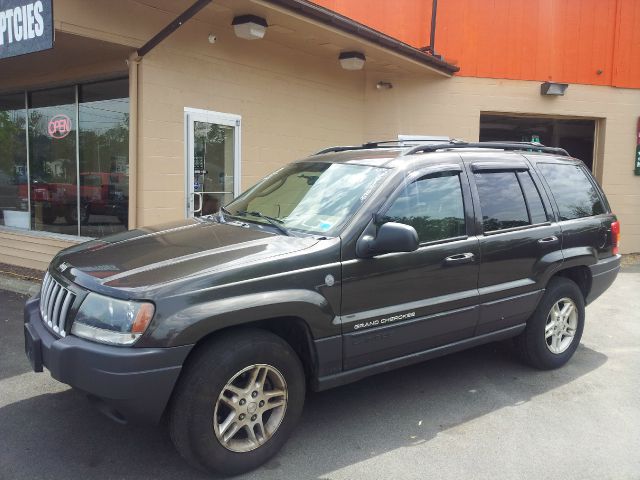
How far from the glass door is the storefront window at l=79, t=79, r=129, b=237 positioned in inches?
35.9

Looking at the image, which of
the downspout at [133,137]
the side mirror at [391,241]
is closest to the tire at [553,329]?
the side mirror at [391,241]

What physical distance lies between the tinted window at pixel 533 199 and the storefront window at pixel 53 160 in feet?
21.5

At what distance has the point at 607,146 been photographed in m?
11.3

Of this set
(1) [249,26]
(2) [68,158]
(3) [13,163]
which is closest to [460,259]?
(1) [249,26]

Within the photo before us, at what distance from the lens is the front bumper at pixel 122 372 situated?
277cm

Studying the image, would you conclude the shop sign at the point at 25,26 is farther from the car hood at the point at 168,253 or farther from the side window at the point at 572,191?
the side window at the point at 572,191

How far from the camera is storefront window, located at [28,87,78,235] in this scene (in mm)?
8500

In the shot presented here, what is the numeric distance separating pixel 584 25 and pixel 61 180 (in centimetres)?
997

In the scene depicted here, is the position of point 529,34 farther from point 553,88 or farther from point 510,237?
point 510,237

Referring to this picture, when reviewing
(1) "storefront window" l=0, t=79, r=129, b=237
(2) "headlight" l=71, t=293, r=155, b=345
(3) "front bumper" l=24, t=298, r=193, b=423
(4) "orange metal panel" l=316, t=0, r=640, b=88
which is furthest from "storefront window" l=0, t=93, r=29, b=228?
(3) "front bumper" l=24, t=298, r=193, b=423

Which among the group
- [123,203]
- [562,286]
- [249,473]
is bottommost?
[249,473]

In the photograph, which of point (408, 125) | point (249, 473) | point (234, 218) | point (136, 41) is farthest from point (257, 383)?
point (408, 125)

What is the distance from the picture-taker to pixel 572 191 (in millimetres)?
5129

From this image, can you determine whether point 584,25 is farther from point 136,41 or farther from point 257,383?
point 257,383
